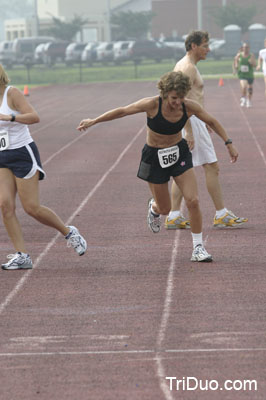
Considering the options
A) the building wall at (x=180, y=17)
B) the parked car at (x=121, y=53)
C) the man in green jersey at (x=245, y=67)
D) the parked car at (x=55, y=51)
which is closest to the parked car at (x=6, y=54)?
the parked car at (x=55, y=51)

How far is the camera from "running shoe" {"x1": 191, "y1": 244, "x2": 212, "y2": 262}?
8.89m

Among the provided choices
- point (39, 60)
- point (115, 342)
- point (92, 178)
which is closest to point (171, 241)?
point (115, 342)

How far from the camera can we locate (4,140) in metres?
8.55

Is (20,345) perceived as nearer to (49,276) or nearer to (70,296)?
(70,296)

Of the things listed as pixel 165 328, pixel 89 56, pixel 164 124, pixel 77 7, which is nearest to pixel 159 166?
pixel 164 124

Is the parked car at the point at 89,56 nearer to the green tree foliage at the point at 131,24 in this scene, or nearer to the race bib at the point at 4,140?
the green tree foliage at the point at 131,24

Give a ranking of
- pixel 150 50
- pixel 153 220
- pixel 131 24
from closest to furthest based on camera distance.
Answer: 1. pixel 153 220
2. pixel 150 50
3. pixel 131 24

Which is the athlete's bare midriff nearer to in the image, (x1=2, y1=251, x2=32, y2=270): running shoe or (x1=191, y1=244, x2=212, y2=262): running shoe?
(x1=191, y1=244, x2=212, y2=262): running shoe

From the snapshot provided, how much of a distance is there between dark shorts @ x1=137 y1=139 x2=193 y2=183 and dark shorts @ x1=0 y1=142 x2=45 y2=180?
1.02m

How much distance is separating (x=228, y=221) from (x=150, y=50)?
189 ft

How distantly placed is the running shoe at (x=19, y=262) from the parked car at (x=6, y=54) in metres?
60.7

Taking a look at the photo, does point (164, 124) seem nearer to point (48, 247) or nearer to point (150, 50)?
point (48, 247)

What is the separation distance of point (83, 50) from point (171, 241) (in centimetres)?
6223

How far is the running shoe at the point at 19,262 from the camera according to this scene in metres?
8.85
